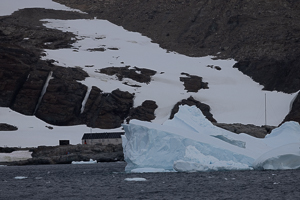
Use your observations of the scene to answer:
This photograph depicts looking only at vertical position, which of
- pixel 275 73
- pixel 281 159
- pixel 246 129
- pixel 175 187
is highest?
pixel 275 73

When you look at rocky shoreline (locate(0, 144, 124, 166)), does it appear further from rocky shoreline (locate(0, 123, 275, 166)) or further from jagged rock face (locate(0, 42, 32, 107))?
jagged rock face (locate(0, 42, 32, 107))

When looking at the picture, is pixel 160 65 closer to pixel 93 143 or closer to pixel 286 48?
pixel 286 48

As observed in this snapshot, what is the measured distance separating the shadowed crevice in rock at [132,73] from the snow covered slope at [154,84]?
109cm

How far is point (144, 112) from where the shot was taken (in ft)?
301

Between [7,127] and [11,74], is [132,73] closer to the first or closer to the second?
[11,74]

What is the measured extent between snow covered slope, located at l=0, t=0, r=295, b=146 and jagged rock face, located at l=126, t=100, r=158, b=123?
3.21 feet

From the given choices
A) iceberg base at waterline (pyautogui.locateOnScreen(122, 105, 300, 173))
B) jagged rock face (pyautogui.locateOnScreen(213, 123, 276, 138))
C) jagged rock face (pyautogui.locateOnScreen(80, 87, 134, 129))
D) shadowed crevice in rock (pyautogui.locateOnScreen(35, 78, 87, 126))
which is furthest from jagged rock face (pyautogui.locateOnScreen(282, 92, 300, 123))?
iceberg base at waterline (pyautogui.locateOnScreen(122, 105, 300, 173))

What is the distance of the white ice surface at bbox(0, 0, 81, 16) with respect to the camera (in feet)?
480

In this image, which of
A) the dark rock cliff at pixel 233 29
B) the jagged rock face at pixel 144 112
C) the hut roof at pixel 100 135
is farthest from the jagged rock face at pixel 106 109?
the dark rock cliff at pixel 233 29

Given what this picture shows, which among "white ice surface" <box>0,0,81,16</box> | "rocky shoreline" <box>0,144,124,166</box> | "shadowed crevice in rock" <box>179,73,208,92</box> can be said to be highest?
"white ice surface" <box>0,0,81,16</box>

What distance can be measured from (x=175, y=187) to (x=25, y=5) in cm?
12605

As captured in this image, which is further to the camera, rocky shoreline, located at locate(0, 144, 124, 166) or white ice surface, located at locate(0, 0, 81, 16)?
white ice surface, located at locate(0, 0, 81, 16)

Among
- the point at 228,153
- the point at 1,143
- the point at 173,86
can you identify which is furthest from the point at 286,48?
the point at 228,153

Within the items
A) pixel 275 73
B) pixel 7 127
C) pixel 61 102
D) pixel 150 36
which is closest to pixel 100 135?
pixel 7 127
